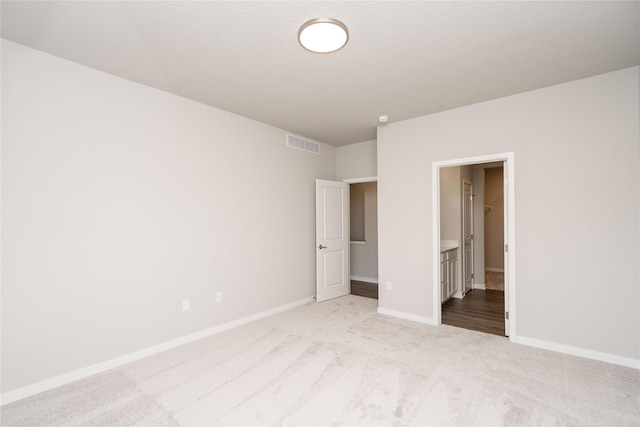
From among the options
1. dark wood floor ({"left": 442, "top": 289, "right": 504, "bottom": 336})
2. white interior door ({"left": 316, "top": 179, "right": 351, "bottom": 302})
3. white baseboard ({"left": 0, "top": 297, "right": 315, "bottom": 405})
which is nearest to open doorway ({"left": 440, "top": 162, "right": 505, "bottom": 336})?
dark wood floor ({"left": 442, "top": 289, "right": 504, "bottom": 336})

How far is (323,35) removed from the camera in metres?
2.04

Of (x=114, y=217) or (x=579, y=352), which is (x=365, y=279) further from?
(x=114, y=217)

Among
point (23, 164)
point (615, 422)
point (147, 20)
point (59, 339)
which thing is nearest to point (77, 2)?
point (147, 20)

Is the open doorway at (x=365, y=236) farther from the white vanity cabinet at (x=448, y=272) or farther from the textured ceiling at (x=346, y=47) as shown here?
the textured ceiling at (x=346, y=47)

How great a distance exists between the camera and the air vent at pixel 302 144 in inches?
181

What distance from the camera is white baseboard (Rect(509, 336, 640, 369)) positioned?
8.65 feet

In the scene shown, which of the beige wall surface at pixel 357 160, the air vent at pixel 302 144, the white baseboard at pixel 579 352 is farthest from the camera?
the beige wall surface at pixel 357 160

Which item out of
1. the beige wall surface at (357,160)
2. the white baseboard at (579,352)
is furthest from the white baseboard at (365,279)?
the white baseboard at (579,352)

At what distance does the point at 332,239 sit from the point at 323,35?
137 inches

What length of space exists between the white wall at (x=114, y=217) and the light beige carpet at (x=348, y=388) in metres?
0.38

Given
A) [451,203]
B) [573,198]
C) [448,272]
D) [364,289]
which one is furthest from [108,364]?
[451,203]

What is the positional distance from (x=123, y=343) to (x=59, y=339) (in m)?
0.50

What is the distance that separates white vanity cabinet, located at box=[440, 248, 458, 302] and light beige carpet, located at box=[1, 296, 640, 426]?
119 cm

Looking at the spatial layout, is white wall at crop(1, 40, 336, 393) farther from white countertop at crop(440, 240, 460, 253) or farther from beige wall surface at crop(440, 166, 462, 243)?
beige wall surface at crop(440, 166, 462, 243)
